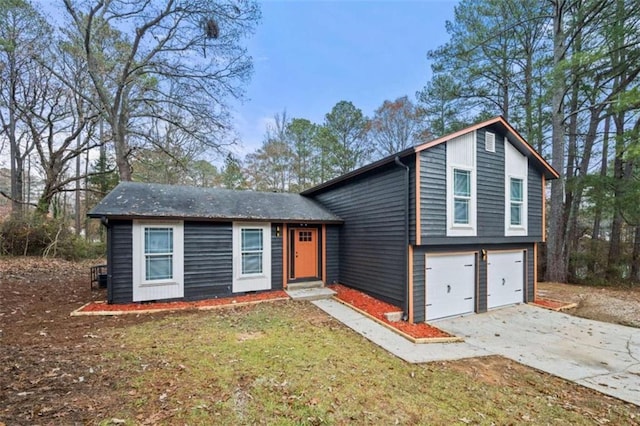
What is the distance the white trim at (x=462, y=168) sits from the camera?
23.9ft

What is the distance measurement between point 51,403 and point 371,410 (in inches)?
131

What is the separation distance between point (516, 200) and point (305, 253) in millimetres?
7042

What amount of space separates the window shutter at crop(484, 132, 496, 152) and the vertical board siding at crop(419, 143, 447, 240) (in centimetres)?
170

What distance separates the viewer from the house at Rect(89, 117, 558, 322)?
703cm

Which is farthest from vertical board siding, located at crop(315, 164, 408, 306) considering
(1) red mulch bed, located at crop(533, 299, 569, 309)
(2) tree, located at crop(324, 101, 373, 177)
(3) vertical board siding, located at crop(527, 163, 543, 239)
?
(2) tree, located at crop(324, 101, 373, 177)

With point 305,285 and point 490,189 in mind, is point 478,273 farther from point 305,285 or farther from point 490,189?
point 305,285

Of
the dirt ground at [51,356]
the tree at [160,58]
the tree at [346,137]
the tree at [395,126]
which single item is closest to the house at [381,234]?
the dirt ground at [51,356]

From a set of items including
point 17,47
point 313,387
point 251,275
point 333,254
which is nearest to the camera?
point 313,387

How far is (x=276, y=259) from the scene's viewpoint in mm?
8977

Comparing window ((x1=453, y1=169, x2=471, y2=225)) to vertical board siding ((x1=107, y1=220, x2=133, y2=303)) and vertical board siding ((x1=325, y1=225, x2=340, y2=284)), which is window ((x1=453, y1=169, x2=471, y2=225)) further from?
vertical board siding ((x1=107, y1=220, x2=133, y2=303))

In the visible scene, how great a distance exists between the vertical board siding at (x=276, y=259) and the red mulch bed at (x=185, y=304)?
321 millimetres

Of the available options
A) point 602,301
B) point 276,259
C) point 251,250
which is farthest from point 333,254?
point 602,301

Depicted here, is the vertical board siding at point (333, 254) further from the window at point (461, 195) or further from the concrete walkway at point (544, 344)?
the window at point (461, 195)

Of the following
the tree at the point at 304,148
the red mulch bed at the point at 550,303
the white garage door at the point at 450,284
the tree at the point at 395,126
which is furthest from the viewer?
the tree at the point at 304,148
